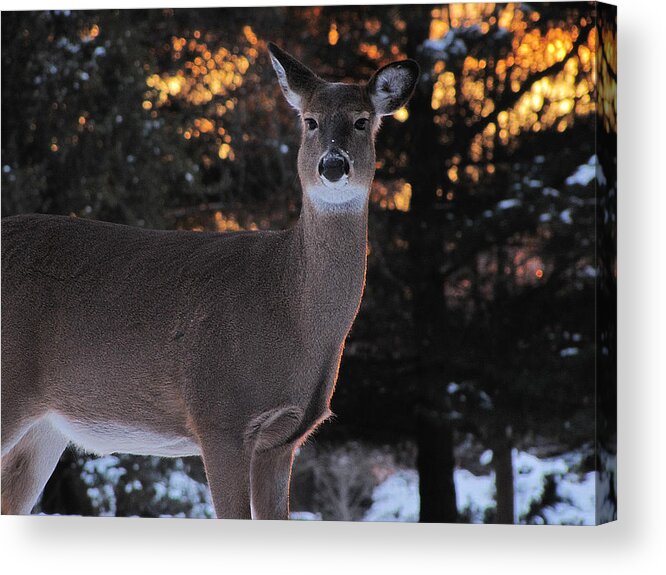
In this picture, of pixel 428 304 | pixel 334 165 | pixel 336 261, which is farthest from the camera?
pixel 428 304

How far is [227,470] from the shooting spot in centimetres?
579

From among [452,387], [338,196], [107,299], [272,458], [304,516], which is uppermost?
[338,196]

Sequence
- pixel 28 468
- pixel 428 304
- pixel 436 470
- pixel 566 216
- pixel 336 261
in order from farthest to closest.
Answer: pixel 28 468, pixel 428 304, pixel 436 470, pixel 566 216, pixel 336 261

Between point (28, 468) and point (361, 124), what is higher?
point (361, 124)

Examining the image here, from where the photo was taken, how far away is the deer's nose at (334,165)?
5.70 metres

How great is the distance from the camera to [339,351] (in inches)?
229

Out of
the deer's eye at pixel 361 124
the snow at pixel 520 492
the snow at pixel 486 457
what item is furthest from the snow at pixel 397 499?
the deer's eye at pixel 361 124

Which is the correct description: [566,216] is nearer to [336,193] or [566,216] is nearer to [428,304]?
[428,304]

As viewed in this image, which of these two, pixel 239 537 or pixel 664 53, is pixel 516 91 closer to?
pixel 664 53

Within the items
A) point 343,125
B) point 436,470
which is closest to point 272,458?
point 436,470

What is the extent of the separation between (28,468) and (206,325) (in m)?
1.18

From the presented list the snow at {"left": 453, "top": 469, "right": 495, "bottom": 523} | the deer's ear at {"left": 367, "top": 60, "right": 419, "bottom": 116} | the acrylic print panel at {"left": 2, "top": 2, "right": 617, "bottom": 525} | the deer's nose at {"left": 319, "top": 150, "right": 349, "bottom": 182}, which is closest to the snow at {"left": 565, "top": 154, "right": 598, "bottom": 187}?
the acrylic print panel at {"left": 2, "top": 2, "right": 617, "bottom": 525}

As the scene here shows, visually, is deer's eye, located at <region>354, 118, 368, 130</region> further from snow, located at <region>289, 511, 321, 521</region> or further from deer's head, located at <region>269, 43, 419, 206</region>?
snow, located at <region>289, 511, 321, 521</region>

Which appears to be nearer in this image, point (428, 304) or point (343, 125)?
point (343, 125)
